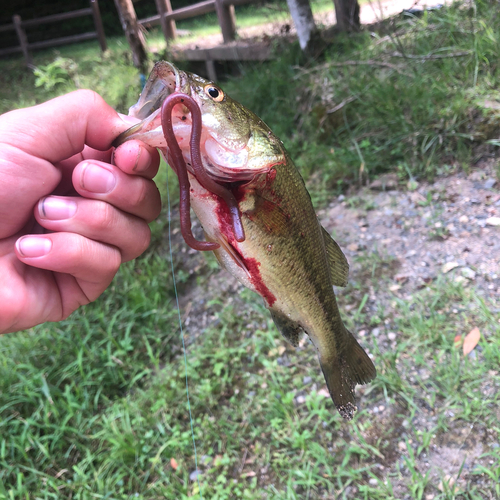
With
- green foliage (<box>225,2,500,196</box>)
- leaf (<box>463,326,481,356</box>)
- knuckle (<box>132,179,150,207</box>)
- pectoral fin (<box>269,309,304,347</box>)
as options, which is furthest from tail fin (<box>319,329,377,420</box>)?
green foliage (<box>225,2,500,196</box>)

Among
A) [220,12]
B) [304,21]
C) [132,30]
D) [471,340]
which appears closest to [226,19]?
[220,12]

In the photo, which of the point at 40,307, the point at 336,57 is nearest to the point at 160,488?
the point at 40,307

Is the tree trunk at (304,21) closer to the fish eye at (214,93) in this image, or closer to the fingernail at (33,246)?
the fish eye at (214,93)

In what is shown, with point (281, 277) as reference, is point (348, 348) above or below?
below

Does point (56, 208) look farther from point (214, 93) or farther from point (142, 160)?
point (214, 93)

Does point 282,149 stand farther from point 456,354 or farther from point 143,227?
point 456,354

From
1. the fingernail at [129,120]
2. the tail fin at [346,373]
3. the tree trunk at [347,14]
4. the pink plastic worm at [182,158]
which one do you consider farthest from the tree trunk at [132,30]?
the tail fin at [346,373]
